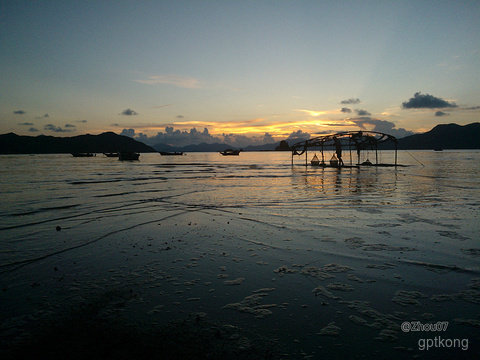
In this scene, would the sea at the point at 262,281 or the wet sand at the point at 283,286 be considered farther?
the wet sand at the point at 283,286

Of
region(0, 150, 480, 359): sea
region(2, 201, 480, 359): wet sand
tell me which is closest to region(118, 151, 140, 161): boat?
region(0, 150, 480, 359): sea

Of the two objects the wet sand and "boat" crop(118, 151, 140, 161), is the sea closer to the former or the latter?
the wet sand

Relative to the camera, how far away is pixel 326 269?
7199mm

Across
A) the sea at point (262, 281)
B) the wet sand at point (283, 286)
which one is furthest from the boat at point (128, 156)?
the wet sand at point (283, 286)

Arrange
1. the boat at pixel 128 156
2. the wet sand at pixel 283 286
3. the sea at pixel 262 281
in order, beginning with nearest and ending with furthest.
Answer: the sea at pixel 262 281, the wet sand at pixel 283 286, the boat at pixel 128 156

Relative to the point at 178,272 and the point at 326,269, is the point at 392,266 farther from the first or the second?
the point at 178,272

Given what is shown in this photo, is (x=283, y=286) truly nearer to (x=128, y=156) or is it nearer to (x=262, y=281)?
(x=262, y=281)

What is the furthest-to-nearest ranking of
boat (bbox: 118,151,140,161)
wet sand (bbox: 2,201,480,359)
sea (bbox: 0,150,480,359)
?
boat (bbox: 118,151,140,161)
wet sand (bbox: 2,201,480,359)
sea (bbox: 0,150,480,359)

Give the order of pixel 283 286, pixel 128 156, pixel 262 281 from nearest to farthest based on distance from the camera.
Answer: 1. pixel 283 286
2. pixel 262 281
3. pixel 128 156

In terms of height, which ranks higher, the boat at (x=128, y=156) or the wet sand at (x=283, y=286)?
the boat at (x=128, y=156)

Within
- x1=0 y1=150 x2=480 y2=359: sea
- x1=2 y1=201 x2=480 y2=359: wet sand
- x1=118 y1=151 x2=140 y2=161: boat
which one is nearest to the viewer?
x1=0 y1=150 x2=480 y2=359: sea

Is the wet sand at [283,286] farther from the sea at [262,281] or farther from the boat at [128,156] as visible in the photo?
the boat at [128,156]

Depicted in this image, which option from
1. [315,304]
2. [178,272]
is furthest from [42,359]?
[315,304]

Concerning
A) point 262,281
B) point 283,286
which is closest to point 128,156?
point 262,281
